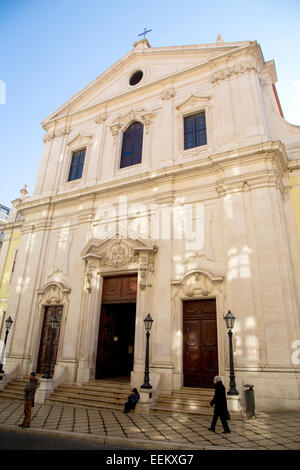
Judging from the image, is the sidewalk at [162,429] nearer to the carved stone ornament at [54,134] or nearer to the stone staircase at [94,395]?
the stone staircase at [94,395]

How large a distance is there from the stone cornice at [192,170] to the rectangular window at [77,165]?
67.8 inches

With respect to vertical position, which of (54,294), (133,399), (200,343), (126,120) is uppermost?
(126,120)

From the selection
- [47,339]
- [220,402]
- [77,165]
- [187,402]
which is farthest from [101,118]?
[220,402]

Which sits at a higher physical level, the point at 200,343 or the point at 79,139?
the point at 79,139

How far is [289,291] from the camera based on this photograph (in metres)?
9.58

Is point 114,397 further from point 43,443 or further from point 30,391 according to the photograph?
point 43,443

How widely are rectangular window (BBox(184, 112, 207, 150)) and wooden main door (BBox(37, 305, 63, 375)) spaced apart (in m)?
9.73

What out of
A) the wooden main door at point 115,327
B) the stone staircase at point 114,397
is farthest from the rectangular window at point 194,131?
the stone staircase at point 114,397

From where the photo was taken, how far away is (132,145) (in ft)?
51.7

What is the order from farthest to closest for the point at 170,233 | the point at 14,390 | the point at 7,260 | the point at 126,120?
the point at 7,260, the point at 126,120, the point at 170,233, the point at 14,390

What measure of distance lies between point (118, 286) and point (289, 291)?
6.76 meters

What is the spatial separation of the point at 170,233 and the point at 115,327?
5104 mm

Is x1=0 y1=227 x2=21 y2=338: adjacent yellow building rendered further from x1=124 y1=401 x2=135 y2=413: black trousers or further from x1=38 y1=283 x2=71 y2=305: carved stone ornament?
x1=124 y1=401 x2=135 y2=413: black trousers
